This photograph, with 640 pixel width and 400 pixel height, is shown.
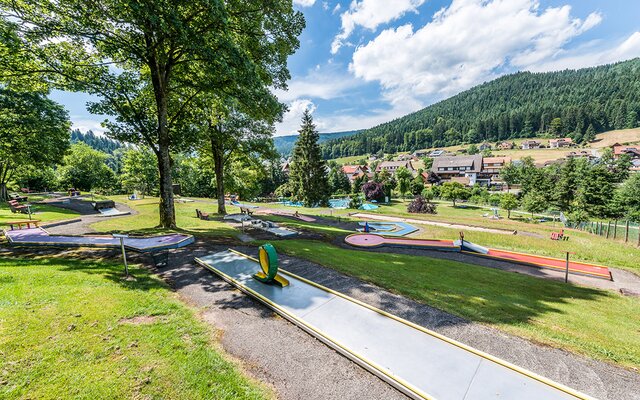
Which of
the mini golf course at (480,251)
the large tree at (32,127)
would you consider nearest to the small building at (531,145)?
the mini golf course at (480,251)

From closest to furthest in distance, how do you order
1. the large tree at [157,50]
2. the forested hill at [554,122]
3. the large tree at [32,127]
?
the large tree at [157,50], the large tree at [32,127], the forested hill at [554,122]

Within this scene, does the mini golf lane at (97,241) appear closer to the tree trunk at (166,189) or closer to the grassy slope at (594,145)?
the tree trunk at (166,189)

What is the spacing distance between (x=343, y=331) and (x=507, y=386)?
3.03 meters

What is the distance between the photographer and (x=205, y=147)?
890 inches

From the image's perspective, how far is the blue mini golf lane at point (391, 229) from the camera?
72.9 feet

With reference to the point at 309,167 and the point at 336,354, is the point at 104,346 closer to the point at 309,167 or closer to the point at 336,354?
the point at 336,354

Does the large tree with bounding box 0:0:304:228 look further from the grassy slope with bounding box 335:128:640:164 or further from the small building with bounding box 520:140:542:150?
the small building with bounding box 520:140:542:150

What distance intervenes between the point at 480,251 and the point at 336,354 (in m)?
15.6

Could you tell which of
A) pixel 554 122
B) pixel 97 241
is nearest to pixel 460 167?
pixel 554 122

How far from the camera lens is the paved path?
→ 4266 millimetres

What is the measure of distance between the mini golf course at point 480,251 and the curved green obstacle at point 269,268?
33.4 ft

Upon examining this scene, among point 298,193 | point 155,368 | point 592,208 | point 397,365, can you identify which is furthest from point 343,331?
point 592,208

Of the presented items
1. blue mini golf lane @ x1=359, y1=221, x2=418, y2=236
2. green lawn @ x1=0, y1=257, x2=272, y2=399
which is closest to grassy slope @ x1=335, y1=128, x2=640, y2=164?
blue mini golf lane @ x1=359, y1=221, x2=418, y2=236

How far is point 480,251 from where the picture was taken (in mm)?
16672
